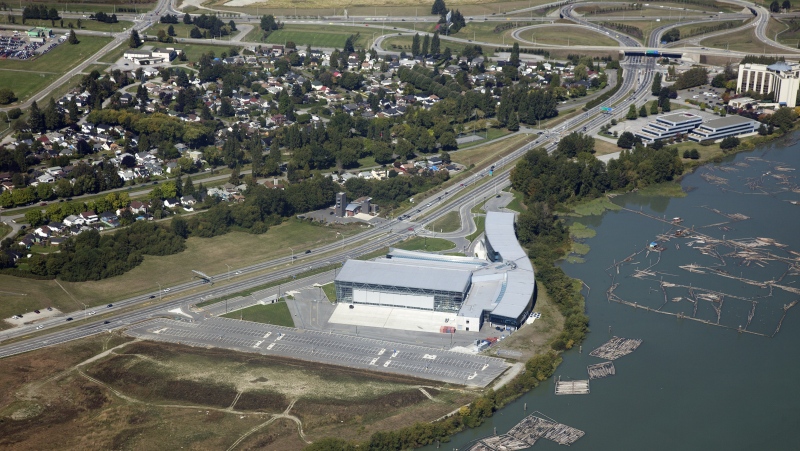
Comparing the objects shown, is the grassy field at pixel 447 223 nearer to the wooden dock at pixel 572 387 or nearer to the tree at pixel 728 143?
the wooden dock at pixel 572 387

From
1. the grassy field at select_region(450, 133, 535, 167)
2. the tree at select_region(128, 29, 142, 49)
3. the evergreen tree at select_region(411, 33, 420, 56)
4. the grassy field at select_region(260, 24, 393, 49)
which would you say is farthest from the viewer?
the grassy field at select_region(260, 24, 393, 49)

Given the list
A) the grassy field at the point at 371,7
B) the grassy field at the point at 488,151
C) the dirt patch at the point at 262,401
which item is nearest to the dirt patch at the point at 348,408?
the dirt patch at the point at 262,401

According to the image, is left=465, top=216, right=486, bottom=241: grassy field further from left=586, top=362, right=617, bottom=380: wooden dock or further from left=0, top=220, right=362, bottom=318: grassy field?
left=586, top=362, right=617, bottom=380: wooden dock

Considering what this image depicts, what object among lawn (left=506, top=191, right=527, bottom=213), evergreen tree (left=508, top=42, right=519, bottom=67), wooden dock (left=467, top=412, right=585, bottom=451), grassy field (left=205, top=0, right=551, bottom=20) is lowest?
wooden dock (left=467, top=412, right=585, bottom=451)

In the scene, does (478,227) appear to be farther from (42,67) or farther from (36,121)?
(42,67)

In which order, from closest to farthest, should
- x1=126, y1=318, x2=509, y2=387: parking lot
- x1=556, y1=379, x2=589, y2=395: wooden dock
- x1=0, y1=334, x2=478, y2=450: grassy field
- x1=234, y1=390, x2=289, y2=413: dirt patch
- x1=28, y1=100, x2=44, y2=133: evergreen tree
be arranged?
x1=0, y1=334, x2=478, y2=450: grassy field
x1=234, y1=390, x2=289, y2=413: dirt patch
x1=556, y1=379, x2=589, y2=395: wooden dock
x1=126, y1=318, x2=509, y2=387: parking lot
x1=28, y1=100, x2=44, y2=133: evergreen tree

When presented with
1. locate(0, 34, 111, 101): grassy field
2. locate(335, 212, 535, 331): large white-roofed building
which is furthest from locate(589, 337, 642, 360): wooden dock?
locate(0, 34, 111, 101): grassy field
